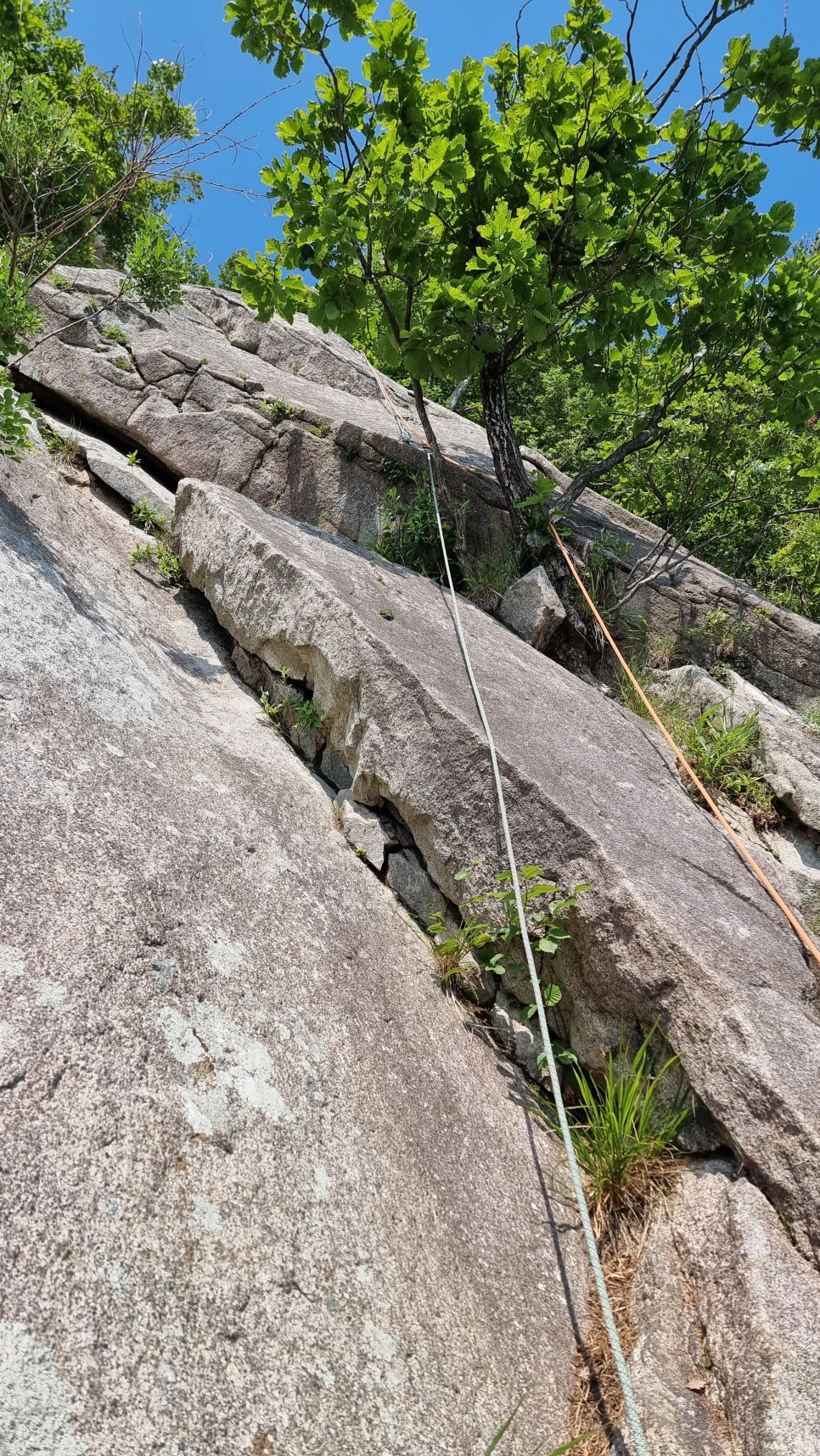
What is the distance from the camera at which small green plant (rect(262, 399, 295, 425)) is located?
639cm

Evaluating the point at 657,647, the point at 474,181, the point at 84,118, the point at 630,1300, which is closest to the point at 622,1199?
the point at 630,1300

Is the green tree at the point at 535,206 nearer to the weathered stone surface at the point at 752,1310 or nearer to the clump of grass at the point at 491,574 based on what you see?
the clump of grass at the point at 491,574

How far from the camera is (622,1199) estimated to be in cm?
255

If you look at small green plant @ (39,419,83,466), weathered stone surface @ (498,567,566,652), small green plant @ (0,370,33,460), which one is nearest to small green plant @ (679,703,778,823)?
weathered stone surface @ (498,567,566,652)

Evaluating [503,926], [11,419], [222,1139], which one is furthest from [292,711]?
[222,1139]

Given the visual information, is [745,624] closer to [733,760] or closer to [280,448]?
[733,760]

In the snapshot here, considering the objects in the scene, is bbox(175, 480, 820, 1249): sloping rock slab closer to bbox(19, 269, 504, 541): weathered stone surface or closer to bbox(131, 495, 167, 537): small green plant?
bbox(131, 495, 167, 537): small green plant

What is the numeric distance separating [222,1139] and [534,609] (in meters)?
4.27

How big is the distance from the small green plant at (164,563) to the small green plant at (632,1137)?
387cm

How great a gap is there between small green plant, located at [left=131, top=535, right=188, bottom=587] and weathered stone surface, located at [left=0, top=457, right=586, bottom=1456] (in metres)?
1.52

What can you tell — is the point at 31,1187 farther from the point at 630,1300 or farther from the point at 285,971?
the point at 630,1300

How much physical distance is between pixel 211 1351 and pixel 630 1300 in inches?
53.7

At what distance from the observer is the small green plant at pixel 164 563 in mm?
4941

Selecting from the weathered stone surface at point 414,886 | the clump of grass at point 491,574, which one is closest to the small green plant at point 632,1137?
the weathered stone surface at point 414,886
